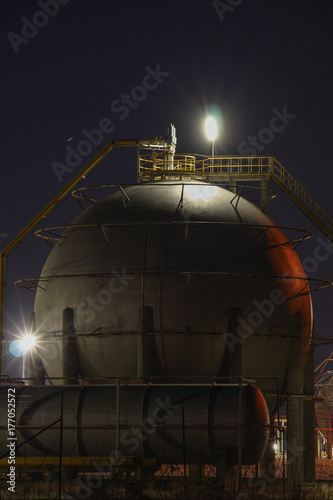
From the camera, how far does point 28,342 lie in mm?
33250

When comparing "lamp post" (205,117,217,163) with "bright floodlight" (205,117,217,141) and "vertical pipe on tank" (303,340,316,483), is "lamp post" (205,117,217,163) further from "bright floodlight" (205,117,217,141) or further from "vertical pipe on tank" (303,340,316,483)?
"vertical pipe on tank" (303,340,316,483)

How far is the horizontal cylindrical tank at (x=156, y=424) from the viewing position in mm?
25703

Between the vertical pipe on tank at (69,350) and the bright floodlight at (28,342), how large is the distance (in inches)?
83.4

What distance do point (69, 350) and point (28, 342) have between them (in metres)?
2.90

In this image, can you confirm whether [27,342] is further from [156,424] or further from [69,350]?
[156,424]

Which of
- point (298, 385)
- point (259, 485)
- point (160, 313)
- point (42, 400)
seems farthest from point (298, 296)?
point (42, 400)

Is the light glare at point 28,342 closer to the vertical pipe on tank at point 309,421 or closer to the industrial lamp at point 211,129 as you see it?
the vertical pipe on tank at point 309,421

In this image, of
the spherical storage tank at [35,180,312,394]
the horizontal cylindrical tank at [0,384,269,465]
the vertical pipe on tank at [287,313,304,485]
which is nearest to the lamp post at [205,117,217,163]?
the spherical storage tank at [35,180,312,394]

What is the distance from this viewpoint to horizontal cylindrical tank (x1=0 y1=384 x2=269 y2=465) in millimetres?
25703

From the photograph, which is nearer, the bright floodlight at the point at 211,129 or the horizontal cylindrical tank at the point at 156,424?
the horizontal cylindrical tank at the point at 156,424

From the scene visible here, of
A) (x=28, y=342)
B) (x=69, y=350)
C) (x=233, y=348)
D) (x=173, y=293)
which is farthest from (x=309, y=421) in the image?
(x=28, y=342)

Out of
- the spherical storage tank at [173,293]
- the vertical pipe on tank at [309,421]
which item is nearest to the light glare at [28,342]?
the spherical storage tank at [173,293]

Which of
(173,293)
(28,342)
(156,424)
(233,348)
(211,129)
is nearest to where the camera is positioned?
(156,424)

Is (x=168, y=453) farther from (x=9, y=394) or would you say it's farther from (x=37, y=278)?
(x=37, y=278)
